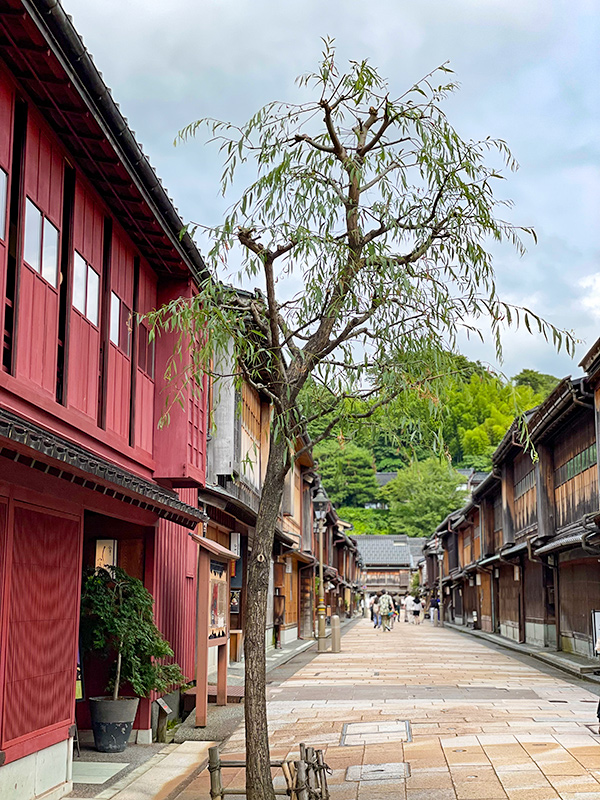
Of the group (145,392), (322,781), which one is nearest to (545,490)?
(145,392)

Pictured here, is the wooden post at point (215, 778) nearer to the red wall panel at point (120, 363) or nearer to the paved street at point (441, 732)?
the paved street at point (441, 732)

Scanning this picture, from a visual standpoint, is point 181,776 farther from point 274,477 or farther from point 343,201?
point 343,201

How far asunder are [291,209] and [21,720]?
511 centimetres

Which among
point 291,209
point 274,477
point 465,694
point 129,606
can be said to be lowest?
point 465,694

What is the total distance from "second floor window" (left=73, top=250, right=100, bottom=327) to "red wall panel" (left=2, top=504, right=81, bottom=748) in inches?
90.0

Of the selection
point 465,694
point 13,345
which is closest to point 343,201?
point 13,345

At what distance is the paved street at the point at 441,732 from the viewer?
28.9ft

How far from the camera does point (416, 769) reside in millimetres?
9633

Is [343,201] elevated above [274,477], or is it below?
above

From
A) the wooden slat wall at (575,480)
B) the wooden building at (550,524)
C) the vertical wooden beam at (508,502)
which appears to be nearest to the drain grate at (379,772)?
the wooden building at (550,524)

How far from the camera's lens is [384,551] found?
10406 centimetres

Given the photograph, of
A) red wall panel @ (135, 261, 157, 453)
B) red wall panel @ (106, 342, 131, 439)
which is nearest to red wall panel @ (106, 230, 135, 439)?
red wall panel @ (106, 342, 131, 439)

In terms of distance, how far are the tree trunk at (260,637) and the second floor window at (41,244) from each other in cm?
275

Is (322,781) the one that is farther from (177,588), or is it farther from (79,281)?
(177,588)
